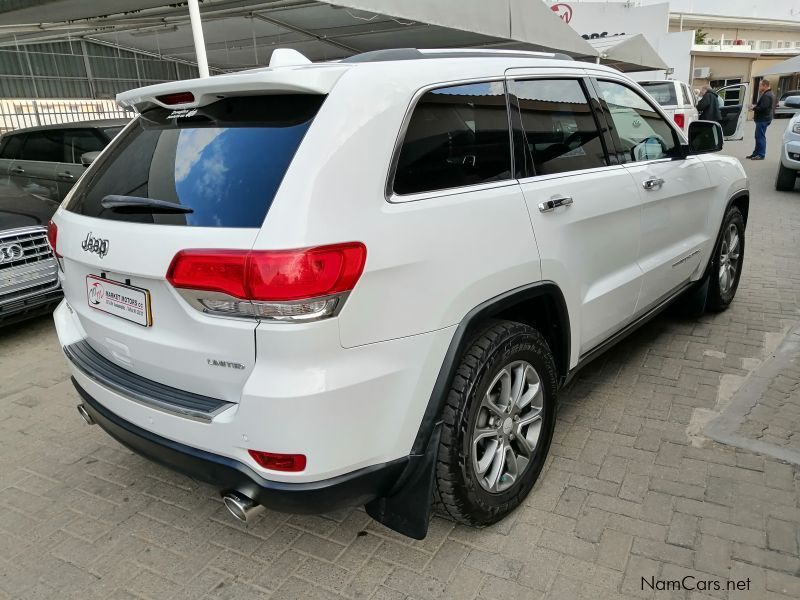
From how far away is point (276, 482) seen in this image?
1901mm

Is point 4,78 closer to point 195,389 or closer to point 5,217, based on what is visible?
point 5,217

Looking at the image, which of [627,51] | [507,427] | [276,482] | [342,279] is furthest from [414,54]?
[627,51]

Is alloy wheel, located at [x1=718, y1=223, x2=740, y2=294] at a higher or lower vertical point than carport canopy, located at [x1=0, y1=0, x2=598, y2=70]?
lower

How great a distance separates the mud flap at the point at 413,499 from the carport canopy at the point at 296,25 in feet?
13.5

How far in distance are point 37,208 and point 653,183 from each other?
4799 mm

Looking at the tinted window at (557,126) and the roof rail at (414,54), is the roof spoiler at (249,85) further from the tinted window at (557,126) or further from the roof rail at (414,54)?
the tinted window at (557,126)

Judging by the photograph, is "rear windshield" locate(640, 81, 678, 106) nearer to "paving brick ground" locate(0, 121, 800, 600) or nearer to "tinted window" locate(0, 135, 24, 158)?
"paving brick ground" locate(0, 121, 800, 600)

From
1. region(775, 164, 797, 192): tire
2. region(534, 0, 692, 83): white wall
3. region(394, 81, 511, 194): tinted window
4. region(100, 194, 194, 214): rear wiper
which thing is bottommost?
region(775, 164, 797, 192): tire

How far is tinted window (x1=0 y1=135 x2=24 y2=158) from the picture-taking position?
770 centimetres

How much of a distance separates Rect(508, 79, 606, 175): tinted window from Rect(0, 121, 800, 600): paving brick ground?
140 cm

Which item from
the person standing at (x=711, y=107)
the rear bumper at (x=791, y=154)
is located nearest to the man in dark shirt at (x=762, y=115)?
the person standing at (x=711, y=107)

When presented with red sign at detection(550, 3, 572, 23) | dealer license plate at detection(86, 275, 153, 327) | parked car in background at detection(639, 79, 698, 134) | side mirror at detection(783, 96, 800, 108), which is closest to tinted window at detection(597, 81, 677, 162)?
dealer license plate at detection(86, 275, 153, 327)

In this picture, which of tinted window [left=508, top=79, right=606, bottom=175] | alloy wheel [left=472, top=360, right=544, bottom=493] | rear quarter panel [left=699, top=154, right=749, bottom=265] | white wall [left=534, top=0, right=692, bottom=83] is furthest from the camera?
white wall [left=534, top=0, right=692, bottom=83]

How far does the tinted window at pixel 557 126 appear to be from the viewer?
2657 mm
